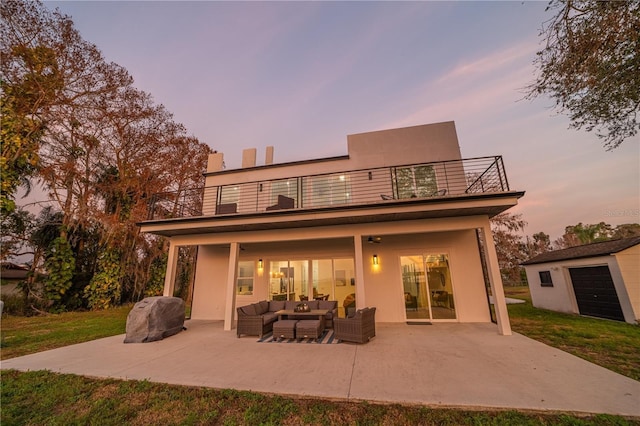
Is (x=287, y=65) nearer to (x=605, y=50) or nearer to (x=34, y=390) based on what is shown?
(x=605, y=50)

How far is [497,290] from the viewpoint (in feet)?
20.5

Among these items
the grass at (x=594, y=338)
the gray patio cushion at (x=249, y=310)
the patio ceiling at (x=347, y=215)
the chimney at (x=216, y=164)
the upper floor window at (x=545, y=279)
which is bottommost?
the grass at (x=594, y=338)

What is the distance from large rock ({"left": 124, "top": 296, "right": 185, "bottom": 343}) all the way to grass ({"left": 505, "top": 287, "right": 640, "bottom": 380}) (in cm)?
984

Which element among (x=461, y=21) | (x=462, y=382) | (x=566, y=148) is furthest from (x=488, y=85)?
(x=462, y=382)

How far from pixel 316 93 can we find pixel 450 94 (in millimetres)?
6989

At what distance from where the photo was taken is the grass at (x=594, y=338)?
438 cm

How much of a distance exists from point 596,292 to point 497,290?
684cm

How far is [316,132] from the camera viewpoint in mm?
17000

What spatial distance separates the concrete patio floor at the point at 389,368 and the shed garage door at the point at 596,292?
6.15m

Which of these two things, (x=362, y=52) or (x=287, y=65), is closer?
(x=362, y=52)

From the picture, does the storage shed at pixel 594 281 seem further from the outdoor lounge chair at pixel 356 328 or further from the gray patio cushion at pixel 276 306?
the gray patio cushion at pixel 276 306

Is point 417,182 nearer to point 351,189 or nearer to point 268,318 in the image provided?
point 351,189

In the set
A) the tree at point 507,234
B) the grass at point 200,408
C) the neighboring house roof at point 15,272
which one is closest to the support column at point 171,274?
the grass at point 200,408

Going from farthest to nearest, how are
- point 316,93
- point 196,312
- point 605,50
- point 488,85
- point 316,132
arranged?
point 316,132 < point 316,93 < point 196,312 < point 488,85 < point 605,50
